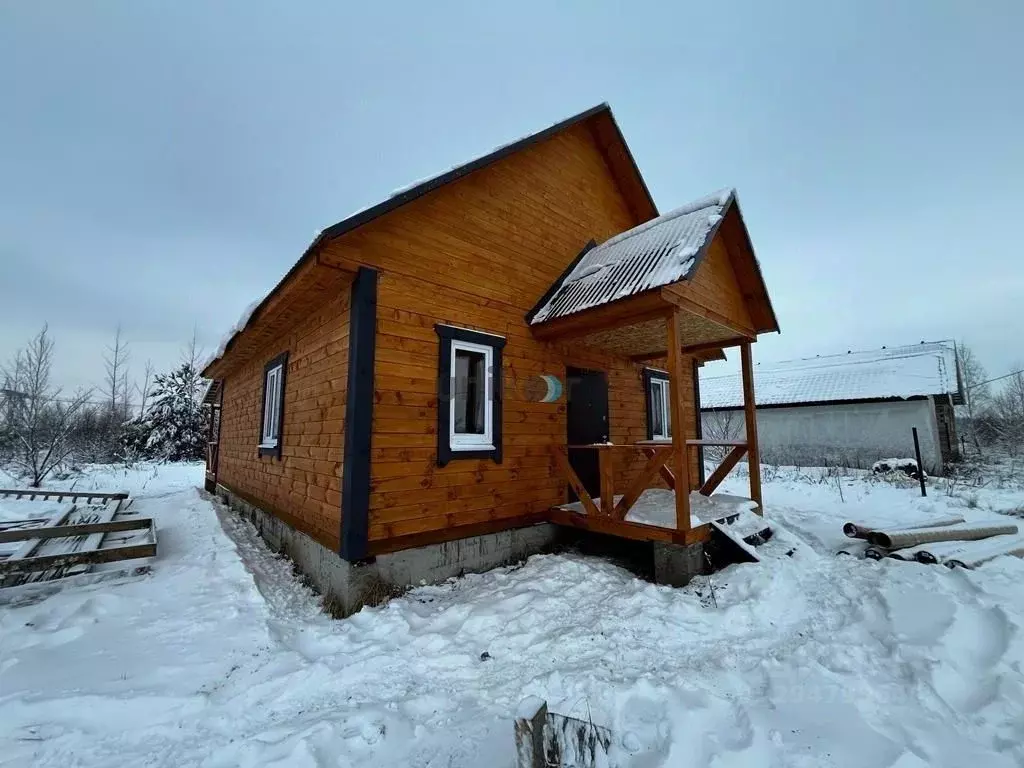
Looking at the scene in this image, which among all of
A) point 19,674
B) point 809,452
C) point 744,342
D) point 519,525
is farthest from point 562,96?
point 19,674

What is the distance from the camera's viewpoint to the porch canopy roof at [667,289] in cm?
488

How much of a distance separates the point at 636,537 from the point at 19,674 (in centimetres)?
523

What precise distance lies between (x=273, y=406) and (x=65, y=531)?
113 inches

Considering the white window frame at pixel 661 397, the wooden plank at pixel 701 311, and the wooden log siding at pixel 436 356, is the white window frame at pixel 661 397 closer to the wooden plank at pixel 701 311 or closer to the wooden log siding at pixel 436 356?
the wooden log siding at pixel 436 356

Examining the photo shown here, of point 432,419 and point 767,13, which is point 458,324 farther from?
point 767,13

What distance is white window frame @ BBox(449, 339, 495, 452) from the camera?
17.0 feet

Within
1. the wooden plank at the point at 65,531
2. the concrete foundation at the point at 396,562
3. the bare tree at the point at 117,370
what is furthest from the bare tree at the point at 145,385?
the concrete foundation at the point at 396,562

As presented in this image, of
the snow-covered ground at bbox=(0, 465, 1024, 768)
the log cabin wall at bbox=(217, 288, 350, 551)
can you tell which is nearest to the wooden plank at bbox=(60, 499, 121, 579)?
the snow-covered ground at bbox=(0, 465, 1024, 768)

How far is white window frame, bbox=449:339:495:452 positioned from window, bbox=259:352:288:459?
3.09 m

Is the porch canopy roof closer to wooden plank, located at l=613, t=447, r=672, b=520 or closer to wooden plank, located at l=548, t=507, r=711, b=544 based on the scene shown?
wooden plank, located at l=613, t=447, r=672, b=520

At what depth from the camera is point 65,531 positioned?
Answer: 5391 mm

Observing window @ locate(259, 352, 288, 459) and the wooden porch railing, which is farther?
window @ locate(259, 352, 288, 459)

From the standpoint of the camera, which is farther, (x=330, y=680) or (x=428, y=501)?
(x=428, y=501)

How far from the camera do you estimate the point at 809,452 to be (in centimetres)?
1820
